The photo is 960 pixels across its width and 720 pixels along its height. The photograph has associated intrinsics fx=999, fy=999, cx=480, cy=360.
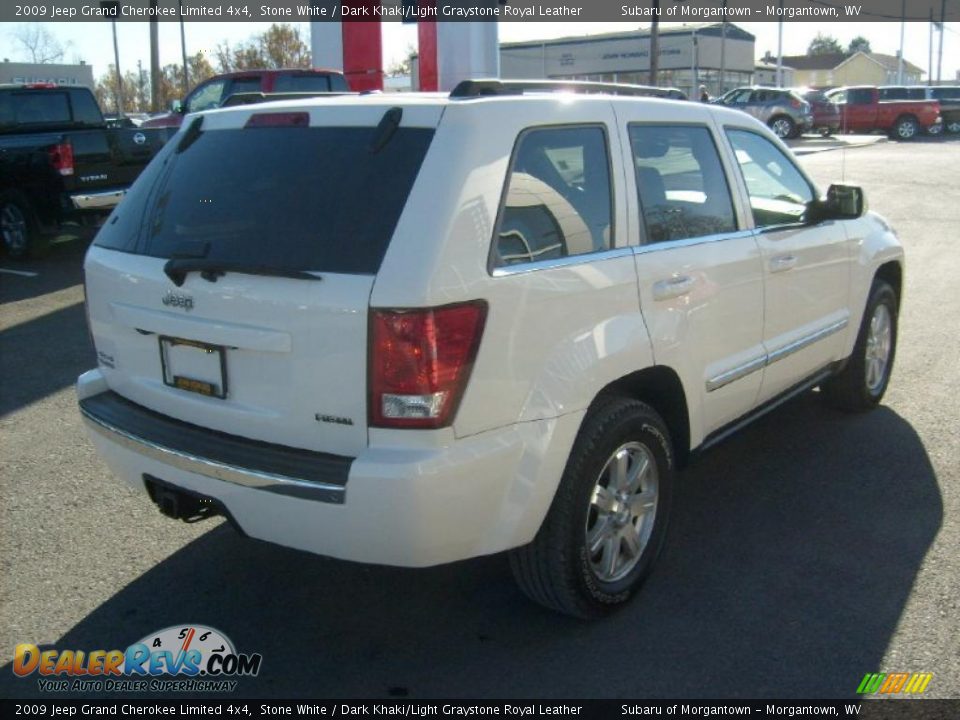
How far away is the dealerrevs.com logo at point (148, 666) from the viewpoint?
3328mm

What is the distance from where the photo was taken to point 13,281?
10.9 meters

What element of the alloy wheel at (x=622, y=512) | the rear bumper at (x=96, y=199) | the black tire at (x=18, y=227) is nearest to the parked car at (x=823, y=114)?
the rear bumper at (x=96, y=199)

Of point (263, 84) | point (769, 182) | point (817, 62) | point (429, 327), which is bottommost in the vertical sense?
point (429, 327)

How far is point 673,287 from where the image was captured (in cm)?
383

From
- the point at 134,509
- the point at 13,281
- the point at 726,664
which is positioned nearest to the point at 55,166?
the point at 13,281

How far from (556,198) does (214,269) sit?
120 centimetres

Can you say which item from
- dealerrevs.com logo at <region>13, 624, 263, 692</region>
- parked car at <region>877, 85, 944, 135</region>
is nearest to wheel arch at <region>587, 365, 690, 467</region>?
dealerrevs.com logo at <region>13, 624, 263, 692</region>

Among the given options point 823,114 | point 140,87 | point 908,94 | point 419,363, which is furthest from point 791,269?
point 140,87

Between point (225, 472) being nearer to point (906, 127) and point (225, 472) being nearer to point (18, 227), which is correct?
point (18, 227)

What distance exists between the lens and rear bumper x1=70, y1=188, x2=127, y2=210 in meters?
11.8

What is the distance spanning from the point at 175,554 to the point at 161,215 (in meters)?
1.46

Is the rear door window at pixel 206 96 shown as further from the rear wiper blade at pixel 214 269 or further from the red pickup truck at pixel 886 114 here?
the red pickup truck at pixel 886 114

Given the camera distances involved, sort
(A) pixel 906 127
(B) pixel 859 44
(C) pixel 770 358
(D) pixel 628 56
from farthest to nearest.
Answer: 1. (B) pixel 859 44
2. (D) pixel 628 56
3. (A) pixel 906 127
4. (C) pixel 770 358

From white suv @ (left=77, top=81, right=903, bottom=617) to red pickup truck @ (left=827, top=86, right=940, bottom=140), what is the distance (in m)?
35.3
